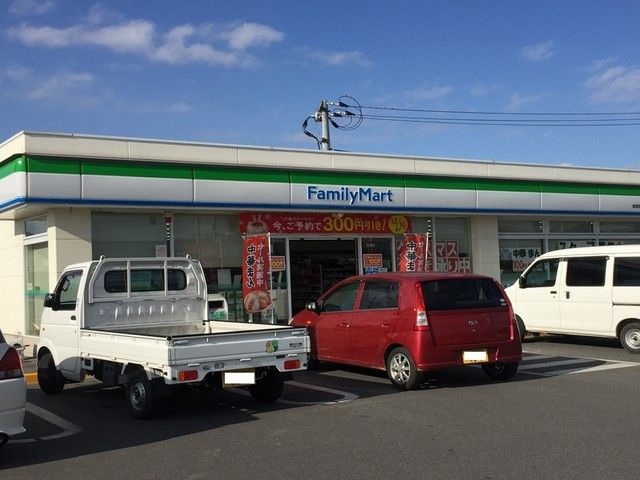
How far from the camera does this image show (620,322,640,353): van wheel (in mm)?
13242

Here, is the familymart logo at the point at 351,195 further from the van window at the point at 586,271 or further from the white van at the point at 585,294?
the van window at the point at 586,271

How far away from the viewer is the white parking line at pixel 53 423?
755 cm

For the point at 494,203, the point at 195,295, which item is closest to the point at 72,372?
the point at 195,295

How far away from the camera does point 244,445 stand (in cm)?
695

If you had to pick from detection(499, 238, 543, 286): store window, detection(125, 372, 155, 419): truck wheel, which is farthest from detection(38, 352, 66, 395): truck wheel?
detection(499, 238, 543, 286): store window

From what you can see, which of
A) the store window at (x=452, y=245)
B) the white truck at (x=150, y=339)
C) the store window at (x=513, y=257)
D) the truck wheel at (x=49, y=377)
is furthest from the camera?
the store window at (x=513, y=257)

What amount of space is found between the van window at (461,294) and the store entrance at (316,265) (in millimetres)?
7560

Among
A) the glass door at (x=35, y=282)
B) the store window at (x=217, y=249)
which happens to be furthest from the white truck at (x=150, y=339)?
the store window at (x=217, y=249)

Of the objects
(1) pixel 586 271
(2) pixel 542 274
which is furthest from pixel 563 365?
(2) pixel 542 274

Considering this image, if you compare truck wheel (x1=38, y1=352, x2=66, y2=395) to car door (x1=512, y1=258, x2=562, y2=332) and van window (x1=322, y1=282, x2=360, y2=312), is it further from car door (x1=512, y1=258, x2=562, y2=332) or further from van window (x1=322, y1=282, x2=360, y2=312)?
car door (x1=512, y1=258, x2=562, y2=332)

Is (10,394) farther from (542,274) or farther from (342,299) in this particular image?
A: (542,274)

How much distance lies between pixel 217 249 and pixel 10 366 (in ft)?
32.2

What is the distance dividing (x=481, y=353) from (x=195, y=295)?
4.20 metres

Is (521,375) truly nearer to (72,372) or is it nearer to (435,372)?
(435,372)
